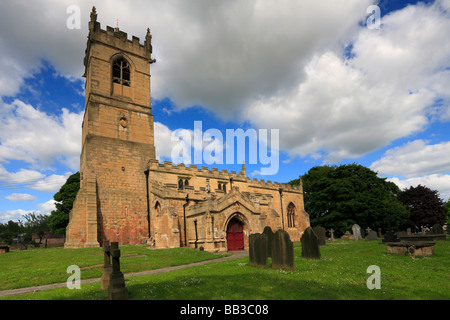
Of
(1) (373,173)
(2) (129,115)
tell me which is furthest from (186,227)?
(1) (373,173)

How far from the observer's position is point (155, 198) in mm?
26453

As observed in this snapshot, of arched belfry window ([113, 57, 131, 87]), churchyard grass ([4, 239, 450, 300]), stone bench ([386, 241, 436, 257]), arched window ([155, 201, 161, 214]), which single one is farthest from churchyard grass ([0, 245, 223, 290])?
arched belfry window ([113, 57, 131, 87])

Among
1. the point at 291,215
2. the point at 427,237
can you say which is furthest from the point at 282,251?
Result: the point at 291,215

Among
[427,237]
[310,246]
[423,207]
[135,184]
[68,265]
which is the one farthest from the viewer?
[423,207]

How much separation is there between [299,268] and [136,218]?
19.9m

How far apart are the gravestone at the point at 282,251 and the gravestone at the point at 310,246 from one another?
3.06 metres

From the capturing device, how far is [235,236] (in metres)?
23.4

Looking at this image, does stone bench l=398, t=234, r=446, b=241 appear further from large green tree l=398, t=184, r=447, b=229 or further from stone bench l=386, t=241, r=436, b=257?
large green tree l=398, t=184, r=447, b=229

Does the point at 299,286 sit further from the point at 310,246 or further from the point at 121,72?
the point at 121,72

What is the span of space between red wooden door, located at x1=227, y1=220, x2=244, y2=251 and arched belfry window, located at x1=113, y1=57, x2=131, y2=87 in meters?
20.4

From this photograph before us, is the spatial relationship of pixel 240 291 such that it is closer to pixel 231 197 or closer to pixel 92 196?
pixel 231 197

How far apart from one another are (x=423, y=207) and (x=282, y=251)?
47.5 m

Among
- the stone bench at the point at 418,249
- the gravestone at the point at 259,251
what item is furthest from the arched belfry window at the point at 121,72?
the stone bench at the point at 418,249

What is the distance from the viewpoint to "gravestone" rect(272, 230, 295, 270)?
10.4m
